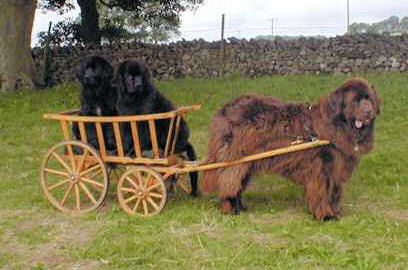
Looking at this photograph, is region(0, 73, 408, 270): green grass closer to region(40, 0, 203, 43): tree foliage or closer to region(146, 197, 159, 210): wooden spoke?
region(146, 197, 159, 210): wooden spoke

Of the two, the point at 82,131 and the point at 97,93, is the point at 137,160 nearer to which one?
the point at 82,131

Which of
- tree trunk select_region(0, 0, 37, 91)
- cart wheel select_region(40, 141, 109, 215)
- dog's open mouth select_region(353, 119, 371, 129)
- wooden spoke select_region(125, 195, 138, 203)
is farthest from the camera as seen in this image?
tree trunk select_region(0, 0, 37, 91)

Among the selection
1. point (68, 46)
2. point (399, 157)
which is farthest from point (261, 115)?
point (68, 46)

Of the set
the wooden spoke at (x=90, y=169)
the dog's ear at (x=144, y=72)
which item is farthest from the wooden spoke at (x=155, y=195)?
the dog's ear at (x=144, y=72)

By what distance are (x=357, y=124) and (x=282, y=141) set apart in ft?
2.48

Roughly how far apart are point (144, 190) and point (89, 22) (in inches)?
617

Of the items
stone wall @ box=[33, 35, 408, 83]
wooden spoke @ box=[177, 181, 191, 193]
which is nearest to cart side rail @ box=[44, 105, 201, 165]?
wooden spoke @ box=[177, 181, 191, 193]

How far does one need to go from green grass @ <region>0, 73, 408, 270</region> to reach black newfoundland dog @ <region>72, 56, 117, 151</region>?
81cm

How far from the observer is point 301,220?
6.36 meters

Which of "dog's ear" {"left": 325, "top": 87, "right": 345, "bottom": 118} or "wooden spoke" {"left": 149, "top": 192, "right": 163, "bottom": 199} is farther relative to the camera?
"wooden spoke" {"left": 149, "top": 192, "right": 163, "bottom": 199}

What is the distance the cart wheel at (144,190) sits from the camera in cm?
670

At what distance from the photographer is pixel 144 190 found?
22.1ft

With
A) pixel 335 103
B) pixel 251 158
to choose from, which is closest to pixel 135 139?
pixel 251 158

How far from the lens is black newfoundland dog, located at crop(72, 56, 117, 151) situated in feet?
23.6
